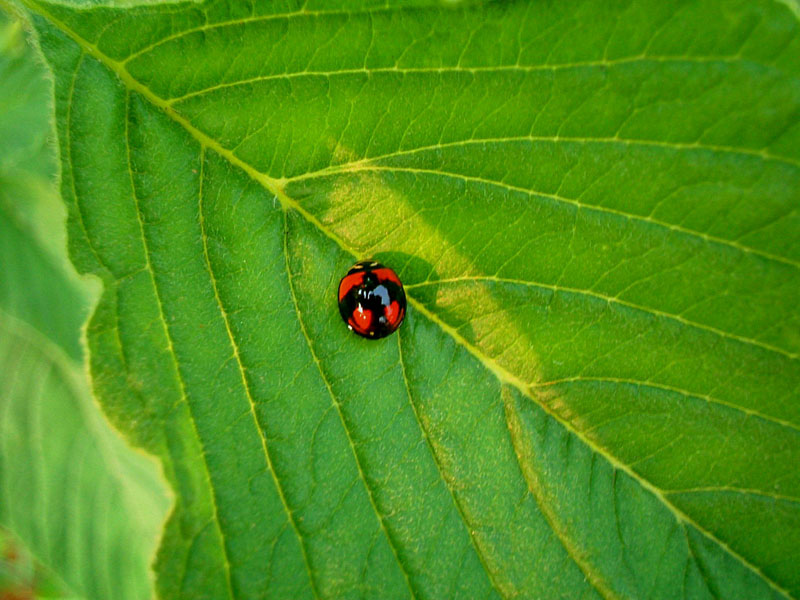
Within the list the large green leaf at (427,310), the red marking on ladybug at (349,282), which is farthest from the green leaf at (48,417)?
the red marking on ladybug at (349,282)

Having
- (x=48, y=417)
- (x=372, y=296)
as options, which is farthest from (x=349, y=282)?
(x=48, y=417)

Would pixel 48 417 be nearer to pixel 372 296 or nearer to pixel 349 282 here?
pixel 349 282

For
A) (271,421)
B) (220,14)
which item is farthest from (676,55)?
(271,421)

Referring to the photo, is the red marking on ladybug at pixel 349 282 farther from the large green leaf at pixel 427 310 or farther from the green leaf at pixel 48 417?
the green leaf at pixel 48 417

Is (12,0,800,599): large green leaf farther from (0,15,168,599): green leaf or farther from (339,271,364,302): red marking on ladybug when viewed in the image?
(0,15,168,599): green leaf

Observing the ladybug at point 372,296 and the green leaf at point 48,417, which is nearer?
the ladybug at point 372,296

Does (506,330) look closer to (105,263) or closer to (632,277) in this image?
(632,277)
